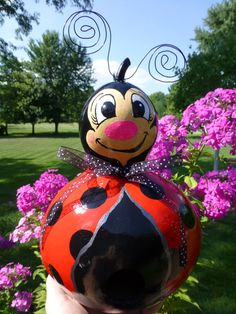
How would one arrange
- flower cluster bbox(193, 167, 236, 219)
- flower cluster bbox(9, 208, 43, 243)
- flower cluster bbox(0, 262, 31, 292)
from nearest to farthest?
flower cluster bbox(193, 167, 236, 219)
flower cluster bbox(9, 208, 43, 243)
flower cluster bbox(0, 262, 31, 292)

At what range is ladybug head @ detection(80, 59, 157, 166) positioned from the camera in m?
1.71

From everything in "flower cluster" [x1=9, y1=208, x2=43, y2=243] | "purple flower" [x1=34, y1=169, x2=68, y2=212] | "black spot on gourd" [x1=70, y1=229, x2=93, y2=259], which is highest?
"black spot on gourd" [x1=70, y1=229, x2=93, y2=259]

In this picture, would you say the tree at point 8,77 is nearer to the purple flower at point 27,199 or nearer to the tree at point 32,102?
the purple flower at point 27,199

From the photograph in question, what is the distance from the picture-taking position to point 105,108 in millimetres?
1722

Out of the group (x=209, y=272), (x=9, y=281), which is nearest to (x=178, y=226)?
(x=9, y=281)

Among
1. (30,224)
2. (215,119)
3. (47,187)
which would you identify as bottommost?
(30,224)

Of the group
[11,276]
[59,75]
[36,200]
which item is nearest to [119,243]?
[36,200]

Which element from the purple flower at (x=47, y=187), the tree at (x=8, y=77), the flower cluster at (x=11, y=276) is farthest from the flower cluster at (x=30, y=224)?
the tree at (x=8, y=77)

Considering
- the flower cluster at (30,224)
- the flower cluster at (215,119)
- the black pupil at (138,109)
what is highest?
the black pupil at (138,109)

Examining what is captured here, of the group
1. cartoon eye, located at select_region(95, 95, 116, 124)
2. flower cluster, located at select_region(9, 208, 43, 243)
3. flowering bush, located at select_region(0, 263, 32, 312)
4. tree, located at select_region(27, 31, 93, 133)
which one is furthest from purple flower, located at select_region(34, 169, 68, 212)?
tree, located at select_region(27, 31, 93, 133)

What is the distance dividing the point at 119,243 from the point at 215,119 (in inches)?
56.6

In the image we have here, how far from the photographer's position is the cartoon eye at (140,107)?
1726 millimetres

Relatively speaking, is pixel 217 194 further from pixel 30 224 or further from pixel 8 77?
pixel 8 77

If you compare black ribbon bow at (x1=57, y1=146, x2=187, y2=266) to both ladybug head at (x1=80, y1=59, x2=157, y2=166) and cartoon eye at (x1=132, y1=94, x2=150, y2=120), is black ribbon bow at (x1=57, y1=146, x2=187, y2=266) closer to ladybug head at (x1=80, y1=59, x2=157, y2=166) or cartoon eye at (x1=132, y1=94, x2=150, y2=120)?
ladybug head at (x1=80, y1=59, x2=157, y2=166)
